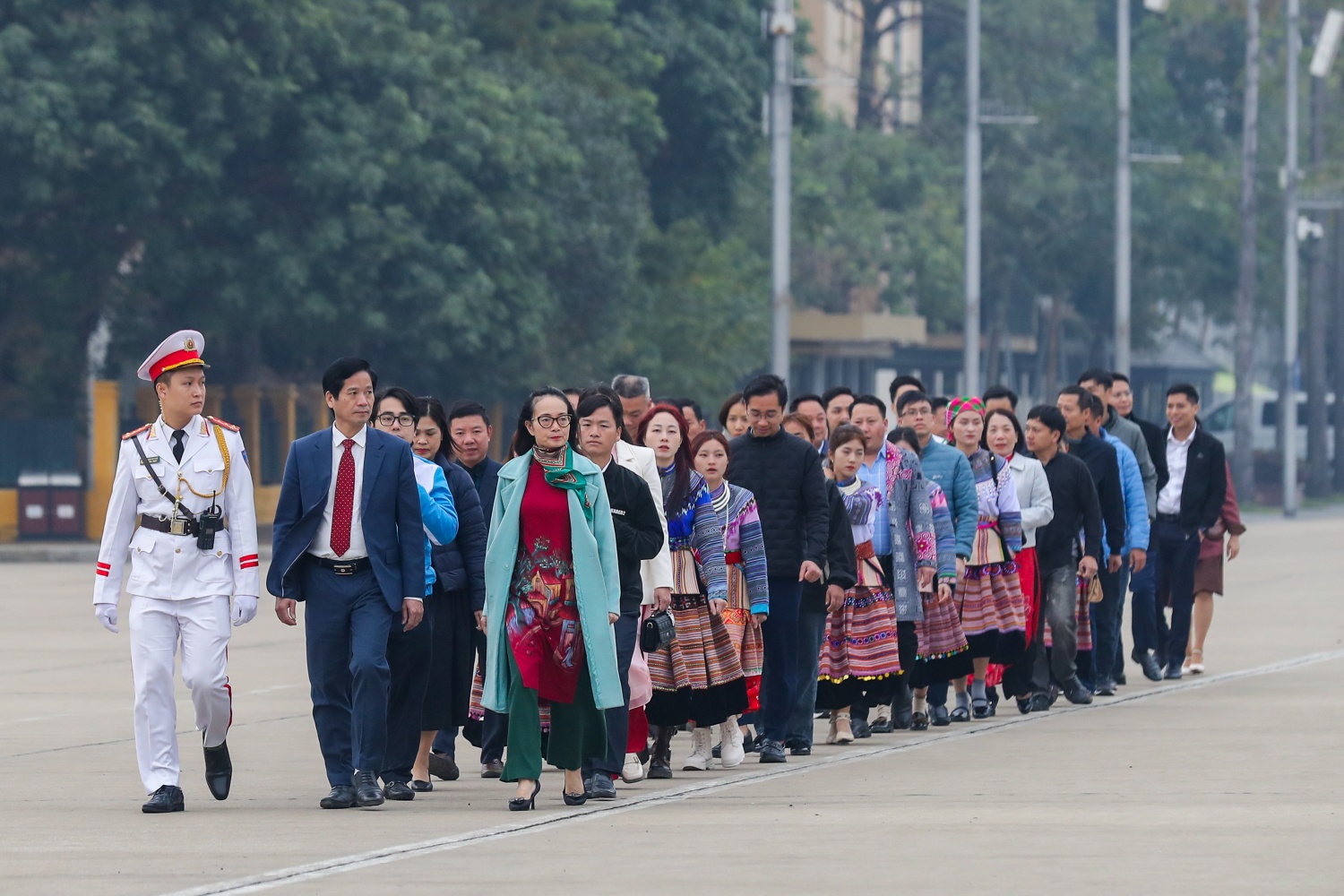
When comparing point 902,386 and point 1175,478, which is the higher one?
point 902,386

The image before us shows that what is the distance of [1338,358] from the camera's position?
205ft

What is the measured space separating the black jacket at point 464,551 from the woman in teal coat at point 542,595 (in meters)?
A: 1.02

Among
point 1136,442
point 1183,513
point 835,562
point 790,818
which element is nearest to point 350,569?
point 790,818

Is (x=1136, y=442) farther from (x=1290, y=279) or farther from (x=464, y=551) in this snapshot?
(x=1290, y=279)

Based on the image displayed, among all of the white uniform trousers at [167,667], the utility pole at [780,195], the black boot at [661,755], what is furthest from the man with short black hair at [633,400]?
the utility pole at [780,195]

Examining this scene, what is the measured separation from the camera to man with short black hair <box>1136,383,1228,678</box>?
17.1 m

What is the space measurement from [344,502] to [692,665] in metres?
2.02

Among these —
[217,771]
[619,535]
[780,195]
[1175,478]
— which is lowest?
[217,771]

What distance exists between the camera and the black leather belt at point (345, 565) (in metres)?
10.5

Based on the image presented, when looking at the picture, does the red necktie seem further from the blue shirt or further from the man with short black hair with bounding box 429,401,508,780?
the blue shirt

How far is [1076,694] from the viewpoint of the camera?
15188mm

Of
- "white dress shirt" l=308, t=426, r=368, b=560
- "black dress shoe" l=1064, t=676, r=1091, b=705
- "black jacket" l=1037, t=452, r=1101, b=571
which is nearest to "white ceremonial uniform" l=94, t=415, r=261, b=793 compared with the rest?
"white dress shirt" l=308, t=426, r=368, b=560

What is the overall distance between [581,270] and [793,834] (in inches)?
1281

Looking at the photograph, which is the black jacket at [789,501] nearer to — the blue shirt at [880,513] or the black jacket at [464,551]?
the blue shirt at [880,513]
